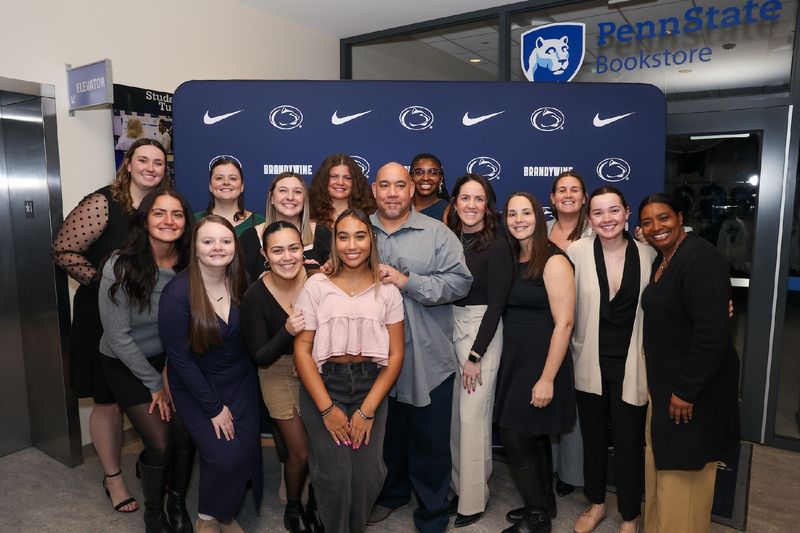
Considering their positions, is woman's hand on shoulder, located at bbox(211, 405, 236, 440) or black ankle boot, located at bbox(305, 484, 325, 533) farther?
black ankle boot, located at bbox(305, 484, 325, 533)

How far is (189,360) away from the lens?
242cm

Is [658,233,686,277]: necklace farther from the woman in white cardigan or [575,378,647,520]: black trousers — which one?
[575,378,647,520]: black trousers

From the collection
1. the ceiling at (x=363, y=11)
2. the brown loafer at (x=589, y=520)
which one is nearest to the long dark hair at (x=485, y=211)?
the brown loafer at (x=589, y=520)

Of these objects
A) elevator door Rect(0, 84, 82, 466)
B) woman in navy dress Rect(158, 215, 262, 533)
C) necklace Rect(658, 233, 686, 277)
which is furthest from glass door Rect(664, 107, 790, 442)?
elevator door Rect(0, 84, 82, 466)

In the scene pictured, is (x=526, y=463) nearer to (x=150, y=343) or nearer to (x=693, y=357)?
(x=693, y=357)

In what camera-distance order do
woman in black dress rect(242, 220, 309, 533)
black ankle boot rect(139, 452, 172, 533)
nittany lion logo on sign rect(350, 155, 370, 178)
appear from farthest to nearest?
nittany lion logo on sign rect(350, 155, 370, 178), black ankle boot rect(139, 452, 172, 533), woman in black dress rect(242, 220, 309, 533)

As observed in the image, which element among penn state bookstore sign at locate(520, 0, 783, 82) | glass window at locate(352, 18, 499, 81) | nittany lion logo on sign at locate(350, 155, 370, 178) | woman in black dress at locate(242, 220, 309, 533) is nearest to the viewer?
woman in black dress at locate(242, 220, 309, 533)

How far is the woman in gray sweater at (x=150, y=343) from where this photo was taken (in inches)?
99.7

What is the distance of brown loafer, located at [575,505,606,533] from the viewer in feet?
9.18

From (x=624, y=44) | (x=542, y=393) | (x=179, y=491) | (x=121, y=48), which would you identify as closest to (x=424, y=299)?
(x=542, y=393)

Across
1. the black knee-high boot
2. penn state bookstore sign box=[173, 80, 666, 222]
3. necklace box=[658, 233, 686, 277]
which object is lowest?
the black knee-high boot

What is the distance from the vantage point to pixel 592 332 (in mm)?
2611

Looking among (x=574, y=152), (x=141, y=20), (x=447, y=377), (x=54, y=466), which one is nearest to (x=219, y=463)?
(x=447, y=377)

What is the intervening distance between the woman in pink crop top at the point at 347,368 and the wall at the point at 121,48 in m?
2.29
